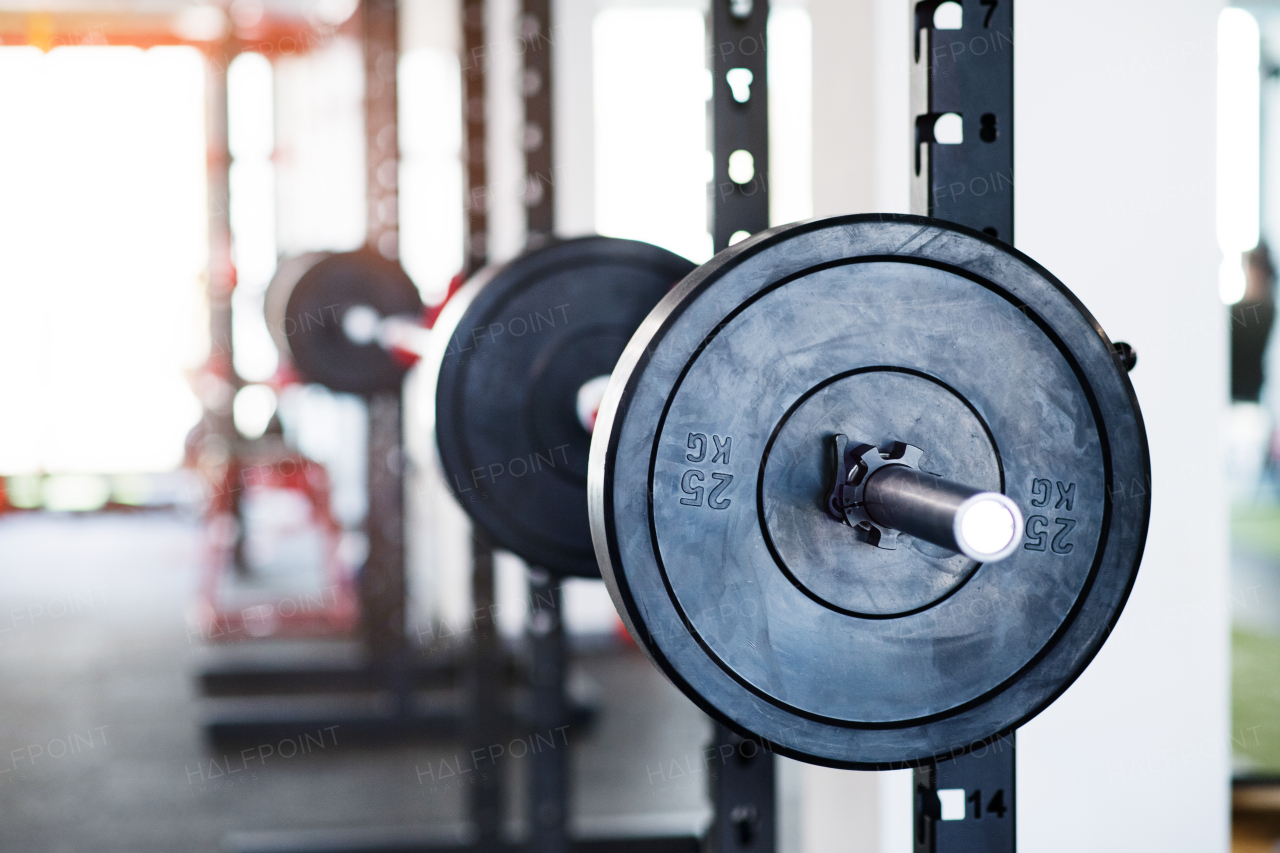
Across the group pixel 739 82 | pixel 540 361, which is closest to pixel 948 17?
pixel 739 82

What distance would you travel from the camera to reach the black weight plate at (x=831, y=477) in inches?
22.8

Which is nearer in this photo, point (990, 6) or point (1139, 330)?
point (990, 6)

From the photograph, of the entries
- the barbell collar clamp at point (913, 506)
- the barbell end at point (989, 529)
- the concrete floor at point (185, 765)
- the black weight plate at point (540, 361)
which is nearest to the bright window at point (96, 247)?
the concrete floor at point (185, 765)

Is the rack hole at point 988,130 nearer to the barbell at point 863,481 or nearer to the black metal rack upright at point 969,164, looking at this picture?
the black metal rack upright at point 969,164

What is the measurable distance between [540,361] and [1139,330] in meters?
0.71

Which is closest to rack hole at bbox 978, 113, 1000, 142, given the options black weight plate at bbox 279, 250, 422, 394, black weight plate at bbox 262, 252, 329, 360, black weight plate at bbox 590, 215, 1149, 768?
black weight plate at bbox 590, 215, 1149, 768

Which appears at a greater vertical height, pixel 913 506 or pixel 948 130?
pixel 948 130

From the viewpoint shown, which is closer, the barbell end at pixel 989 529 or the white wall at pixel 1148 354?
the barbell end at pixel 989 529

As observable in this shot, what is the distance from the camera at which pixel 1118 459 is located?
2.01 ft

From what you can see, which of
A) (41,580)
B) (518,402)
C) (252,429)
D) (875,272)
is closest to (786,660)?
(875,272)

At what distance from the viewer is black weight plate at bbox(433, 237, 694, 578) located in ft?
3.50

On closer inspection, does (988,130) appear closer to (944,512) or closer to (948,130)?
(948,130)

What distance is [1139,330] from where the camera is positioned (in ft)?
4.26

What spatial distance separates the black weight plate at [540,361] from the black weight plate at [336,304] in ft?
3.79
